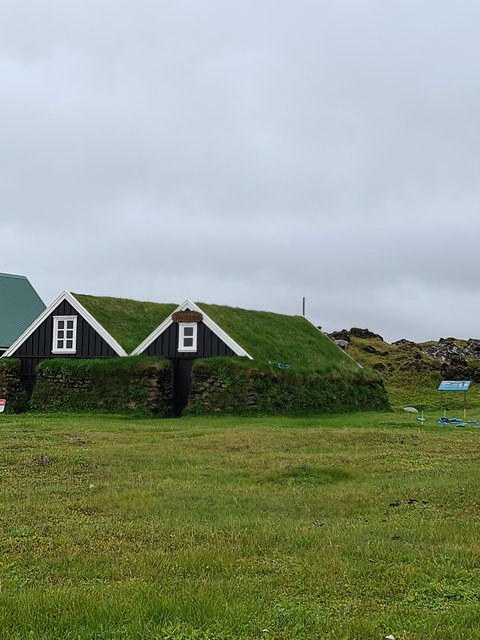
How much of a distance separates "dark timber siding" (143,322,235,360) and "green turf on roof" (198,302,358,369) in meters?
0.70

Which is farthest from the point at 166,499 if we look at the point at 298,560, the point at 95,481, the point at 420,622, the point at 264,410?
the point at 264,410

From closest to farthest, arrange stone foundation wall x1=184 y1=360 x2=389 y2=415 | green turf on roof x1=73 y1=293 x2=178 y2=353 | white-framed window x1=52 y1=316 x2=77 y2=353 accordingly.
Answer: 1. stone foundation wall x1=184 y1=360 x2=389 y2=415
2. white-framed window x1=52 y1=316 x2=77 y2=353
3. green turf on roof x1=73 y1=293 x2=178 y2=353

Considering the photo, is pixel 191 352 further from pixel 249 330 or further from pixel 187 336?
pixel 249 330

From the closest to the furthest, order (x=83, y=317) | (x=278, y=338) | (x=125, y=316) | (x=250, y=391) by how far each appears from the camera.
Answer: (x=250, y=391)
(x=83, y=317)
(x=278, y=338)
(x=125, y=316)

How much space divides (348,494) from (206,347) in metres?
22.1

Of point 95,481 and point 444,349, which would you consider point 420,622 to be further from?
point 444,349

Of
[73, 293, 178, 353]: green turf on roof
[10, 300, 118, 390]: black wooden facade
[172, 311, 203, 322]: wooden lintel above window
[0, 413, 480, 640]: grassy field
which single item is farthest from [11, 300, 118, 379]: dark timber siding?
[0, 413, 480, 640]: grassy field

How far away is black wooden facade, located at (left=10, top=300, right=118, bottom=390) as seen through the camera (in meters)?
35.6

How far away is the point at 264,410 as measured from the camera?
3200cm

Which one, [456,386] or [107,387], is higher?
[456,386]

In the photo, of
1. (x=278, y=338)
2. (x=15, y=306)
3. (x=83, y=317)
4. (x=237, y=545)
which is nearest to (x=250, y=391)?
(x=278, y=338)

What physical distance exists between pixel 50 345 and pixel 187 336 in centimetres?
Answer: 691

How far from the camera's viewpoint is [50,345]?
3634 centimetres

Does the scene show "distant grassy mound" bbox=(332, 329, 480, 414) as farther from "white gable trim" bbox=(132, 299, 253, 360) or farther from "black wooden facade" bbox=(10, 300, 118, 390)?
"black wooden facade" bbox=(10, 300, 118, 390)
